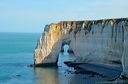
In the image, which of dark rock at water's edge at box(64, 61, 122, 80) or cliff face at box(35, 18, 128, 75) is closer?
dark rock at water's edge at box(64, 61, 122, 80)

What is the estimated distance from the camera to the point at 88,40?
183 ft

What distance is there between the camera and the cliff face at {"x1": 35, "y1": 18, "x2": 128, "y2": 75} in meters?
48.6

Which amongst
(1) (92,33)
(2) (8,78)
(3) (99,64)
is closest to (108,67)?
(3) (99,64)

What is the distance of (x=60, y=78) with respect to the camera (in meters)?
48.5

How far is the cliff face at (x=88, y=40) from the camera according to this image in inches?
1912

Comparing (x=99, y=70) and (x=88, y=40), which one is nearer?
(x=99, y=70)

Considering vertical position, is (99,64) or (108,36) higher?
(108,36)

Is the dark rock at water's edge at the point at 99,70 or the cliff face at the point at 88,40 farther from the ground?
the cliff face at the point at 88,40

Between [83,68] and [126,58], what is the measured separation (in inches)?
471

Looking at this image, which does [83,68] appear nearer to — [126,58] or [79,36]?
[79,36]

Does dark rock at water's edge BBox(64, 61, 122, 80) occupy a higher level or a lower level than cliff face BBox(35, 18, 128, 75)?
lower

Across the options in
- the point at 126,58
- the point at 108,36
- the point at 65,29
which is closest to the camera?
the point at 126,58

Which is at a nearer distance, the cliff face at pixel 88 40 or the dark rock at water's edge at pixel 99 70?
the dark rock at water's edge at pixel 99 70

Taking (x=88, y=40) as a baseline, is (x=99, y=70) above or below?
below
